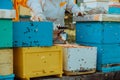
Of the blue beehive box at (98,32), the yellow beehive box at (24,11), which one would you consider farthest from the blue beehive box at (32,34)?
the blue beehive box at (98,32)

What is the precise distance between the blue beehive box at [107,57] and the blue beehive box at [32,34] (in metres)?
0.99

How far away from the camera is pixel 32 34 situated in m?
3.86

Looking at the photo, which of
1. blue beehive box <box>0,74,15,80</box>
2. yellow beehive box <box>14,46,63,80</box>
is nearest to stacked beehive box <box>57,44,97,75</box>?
yellow beehive box <box>14,46,63,80</box>

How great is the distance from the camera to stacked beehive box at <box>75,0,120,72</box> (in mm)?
4523

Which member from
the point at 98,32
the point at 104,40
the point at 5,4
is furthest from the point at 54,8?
the point at 5,4

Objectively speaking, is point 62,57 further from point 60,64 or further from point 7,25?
point 7,25

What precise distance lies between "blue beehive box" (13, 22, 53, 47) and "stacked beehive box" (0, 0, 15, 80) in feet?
0.56

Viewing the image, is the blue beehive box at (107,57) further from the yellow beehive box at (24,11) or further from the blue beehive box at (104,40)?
the yellow beehive box at (24,11)

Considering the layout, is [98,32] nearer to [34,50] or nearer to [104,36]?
[104,36]

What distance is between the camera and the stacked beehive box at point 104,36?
4.52 metres

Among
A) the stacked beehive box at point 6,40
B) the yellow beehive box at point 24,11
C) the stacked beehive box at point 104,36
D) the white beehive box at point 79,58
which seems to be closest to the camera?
the stacked beehive box at point 6,40

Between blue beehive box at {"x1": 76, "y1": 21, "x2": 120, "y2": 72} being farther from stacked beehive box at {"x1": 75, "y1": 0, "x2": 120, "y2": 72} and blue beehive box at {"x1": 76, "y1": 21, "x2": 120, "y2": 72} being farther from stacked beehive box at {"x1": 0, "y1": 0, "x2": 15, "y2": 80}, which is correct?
stacked beehive box at {"x1": 0, "y1": 0, "x2": 15, "y2": 80}

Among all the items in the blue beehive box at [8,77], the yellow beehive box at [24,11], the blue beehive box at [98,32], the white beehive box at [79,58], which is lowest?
the blue beehive box at [8,77]

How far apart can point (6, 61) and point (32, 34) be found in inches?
20.5
